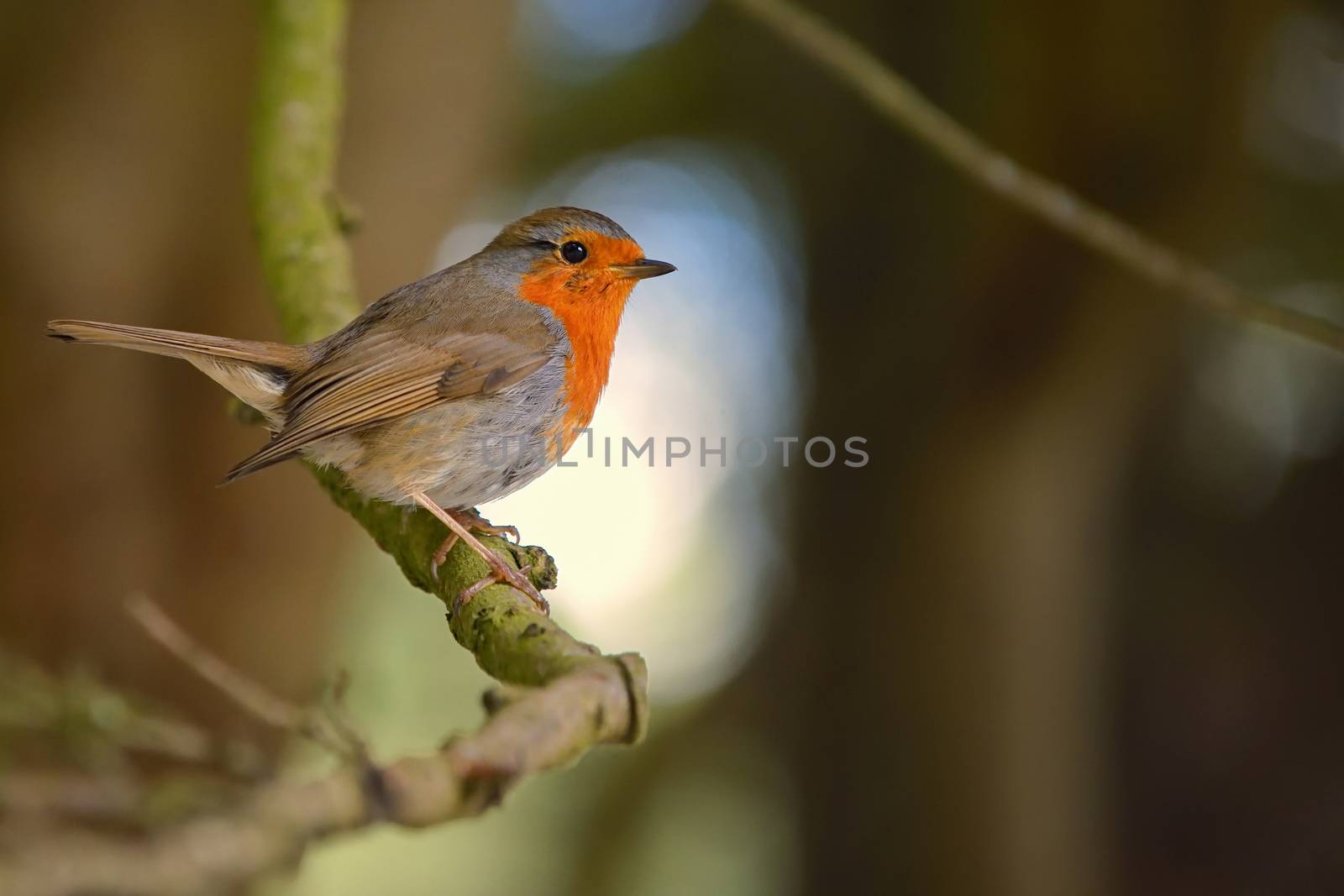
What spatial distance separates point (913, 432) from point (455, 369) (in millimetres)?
3437

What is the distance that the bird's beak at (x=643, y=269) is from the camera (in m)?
3.50

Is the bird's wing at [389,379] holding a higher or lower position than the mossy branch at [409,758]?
higher

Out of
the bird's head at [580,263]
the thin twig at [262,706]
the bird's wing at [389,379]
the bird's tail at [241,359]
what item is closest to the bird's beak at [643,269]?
the bird's head at [580,263]

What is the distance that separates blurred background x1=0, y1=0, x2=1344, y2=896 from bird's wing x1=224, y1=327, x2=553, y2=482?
174 centimetres

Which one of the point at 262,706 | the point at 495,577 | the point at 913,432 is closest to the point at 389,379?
the point at 495,577

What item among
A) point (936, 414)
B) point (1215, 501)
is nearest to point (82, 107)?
point (936, 414)

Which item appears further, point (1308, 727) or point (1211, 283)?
point (1308, 727)

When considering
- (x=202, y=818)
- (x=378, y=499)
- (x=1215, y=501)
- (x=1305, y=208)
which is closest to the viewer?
(x=202, y=818)

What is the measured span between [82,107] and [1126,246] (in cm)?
437

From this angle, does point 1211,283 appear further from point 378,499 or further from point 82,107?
point 82,107

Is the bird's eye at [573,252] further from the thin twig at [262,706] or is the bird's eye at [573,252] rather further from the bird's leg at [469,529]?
the thin twig at [262,706]

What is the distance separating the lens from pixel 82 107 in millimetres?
5074

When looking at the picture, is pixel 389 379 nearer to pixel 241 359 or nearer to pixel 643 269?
pixel 241 359

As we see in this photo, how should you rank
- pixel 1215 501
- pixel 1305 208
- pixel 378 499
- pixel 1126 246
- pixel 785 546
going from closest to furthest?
pixel 378 499 < pixel 1126 246 < pixel 1215 501 < pixel 1305 208 < pixel 785 546
